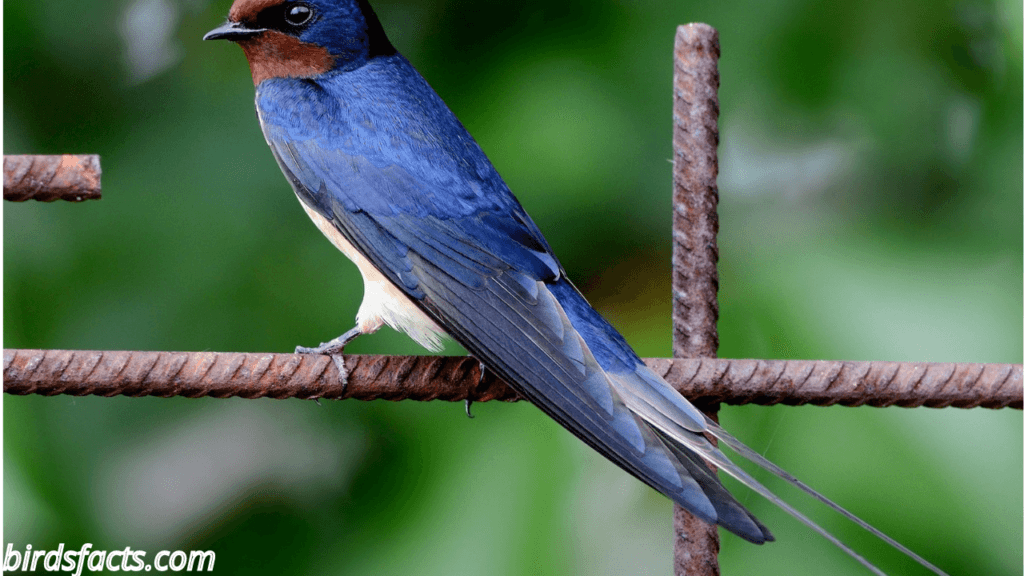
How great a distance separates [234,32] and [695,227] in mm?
684

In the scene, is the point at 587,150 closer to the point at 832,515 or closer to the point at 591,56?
the point at 591,56

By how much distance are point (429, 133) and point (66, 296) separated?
509mm

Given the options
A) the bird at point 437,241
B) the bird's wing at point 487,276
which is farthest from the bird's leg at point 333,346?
the bird's wing at point 487,276

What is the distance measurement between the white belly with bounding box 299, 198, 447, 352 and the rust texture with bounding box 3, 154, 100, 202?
0.33m

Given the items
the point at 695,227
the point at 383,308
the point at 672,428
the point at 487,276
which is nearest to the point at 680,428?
the point at 672,428

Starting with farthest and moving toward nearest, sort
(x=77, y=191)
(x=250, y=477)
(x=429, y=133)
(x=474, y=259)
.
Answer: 1. (x=250, y=477)
2. (x=429, y=133)
3. (x=474, y=259)
4. (x=77, y=191)

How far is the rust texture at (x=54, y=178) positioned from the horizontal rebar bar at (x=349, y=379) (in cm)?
16

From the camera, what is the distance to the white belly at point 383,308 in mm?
1195

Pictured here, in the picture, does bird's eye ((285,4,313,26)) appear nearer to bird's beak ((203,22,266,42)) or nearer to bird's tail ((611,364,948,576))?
bird's beak ((203,22,266,42))

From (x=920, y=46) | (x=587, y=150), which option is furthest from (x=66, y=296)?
(x=920, y=46)

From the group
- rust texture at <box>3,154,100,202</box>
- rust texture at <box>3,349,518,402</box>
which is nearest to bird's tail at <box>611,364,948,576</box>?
rust texture at <box>3,349,518,402</box>

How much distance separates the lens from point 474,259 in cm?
113

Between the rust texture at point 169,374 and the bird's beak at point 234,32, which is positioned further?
the bird's beak at point 234,32

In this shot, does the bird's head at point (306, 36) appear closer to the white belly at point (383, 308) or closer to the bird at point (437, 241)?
the bird at point (437, 241)
